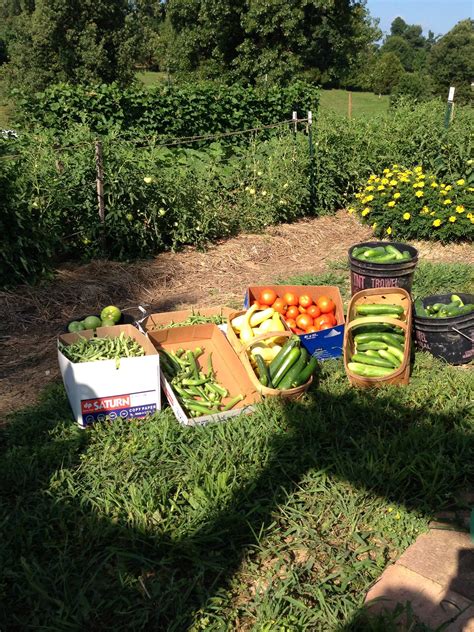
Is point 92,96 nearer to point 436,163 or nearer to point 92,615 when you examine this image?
point 436,163

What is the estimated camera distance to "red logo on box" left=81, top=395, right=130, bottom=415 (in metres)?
3.78

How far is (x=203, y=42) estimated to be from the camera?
31438 mm

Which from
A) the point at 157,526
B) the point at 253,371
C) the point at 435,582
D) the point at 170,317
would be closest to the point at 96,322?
the point at 170,317

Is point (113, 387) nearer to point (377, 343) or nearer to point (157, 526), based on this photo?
point (157, 526)

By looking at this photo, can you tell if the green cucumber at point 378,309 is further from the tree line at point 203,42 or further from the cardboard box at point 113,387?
the tree line at point 203,42

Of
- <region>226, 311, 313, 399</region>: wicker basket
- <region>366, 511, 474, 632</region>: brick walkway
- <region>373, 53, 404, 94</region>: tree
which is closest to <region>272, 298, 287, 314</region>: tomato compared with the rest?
<region>226, 311, 313, 399</region>: wicker basket

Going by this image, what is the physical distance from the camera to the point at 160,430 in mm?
3736

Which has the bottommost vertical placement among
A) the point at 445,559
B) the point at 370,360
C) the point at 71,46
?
the point at 445,559

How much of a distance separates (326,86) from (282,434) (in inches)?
1743

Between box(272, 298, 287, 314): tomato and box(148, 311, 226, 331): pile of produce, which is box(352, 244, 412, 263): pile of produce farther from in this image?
box(148, 311, 226, 331): pile of produce

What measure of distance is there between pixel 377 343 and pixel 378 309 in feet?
0.96

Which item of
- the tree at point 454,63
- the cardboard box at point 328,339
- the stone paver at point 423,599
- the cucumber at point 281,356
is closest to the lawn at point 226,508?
the stone paver at point 423,599

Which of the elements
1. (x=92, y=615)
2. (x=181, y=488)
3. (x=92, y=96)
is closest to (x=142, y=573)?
(x=92, y=615)

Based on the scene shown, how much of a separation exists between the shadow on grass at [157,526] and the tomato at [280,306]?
0.99 m
